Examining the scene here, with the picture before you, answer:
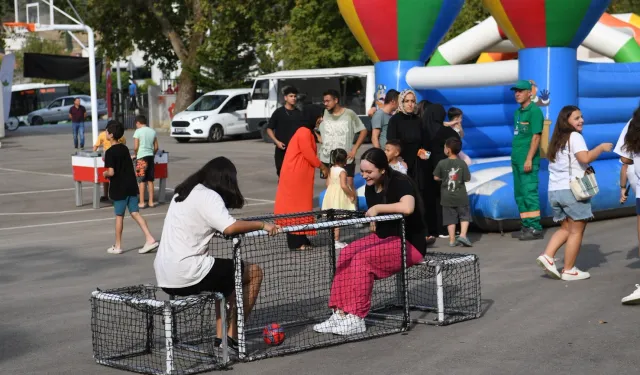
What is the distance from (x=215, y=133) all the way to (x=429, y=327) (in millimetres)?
27123

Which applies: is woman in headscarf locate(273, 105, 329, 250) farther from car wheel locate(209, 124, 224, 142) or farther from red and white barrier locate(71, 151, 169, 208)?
car wheel locate(209, 124, 224, 142)

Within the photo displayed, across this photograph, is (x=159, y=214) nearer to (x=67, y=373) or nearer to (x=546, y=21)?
(x=546, y=21)

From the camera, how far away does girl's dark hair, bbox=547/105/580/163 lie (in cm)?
946

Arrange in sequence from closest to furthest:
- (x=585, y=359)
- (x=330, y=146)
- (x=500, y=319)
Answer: (x=585, y=359), (x=500, y=319), (x=330, y=146)

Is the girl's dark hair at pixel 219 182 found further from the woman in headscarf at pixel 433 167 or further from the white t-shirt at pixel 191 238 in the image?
the woman in headscarf at pixel 433 167

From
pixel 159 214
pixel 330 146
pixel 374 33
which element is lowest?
pixel 159 214

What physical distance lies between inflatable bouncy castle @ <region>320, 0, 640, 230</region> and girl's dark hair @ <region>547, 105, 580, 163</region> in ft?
9.72

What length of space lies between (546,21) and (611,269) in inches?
151

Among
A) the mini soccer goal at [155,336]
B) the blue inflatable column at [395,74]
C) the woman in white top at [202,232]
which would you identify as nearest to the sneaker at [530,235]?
the blue inflatable column at [395,74]

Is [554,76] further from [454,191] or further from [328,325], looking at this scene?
[328,325]

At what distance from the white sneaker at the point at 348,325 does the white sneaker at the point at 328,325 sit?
0.07ft

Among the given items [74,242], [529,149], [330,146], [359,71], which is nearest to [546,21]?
[529,149]

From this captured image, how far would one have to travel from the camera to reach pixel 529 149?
11859mm

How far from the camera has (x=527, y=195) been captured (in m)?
12.0
